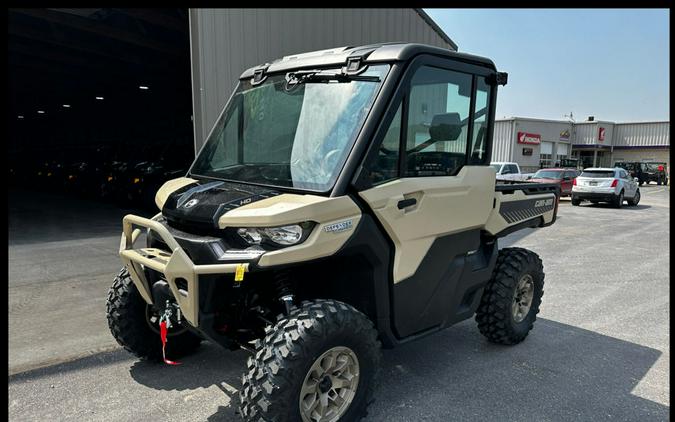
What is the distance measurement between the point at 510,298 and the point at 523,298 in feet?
1.43

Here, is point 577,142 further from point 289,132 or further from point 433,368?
point 289,132

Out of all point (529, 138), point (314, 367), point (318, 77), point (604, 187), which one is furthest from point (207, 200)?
point (529, 138)

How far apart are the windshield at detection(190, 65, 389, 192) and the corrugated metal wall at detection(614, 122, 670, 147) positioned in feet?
168

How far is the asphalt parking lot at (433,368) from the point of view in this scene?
3.25 metres

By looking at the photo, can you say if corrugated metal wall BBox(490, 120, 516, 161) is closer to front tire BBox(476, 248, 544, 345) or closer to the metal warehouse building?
the metal warehouse building

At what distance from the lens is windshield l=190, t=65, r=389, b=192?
2891 mm

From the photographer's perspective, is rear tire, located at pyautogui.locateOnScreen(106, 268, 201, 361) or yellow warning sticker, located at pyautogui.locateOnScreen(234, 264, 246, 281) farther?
rear tire, located at pyautogui.locateOnScreen(106, 268, 201, 361)

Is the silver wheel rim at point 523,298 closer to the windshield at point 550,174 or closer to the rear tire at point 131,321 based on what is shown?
the rear tire at point 131,321

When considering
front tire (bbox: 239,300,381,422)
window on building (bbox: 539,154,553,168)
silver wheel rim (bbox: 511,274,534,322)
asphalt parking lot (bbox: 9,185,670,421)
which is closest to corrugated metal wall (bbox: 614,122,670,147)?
window on building (bbox: 539,154,553,168)

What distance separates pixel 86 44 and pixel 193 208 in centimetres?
1535

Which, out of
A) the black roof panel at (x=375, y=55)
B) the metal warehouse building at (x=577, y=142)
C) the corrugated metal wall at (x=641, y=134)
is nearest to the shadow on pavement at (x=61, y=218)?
the black roof panel at (x=375, y=55)

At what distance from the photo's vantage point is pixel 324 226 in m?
2.65

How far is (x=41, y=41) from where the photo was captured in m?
14.6

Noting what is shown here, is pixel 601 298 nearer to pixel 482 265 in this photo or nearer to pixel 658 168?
pixel 482 265
